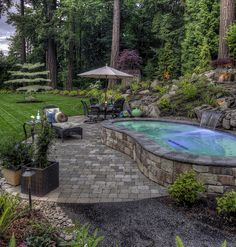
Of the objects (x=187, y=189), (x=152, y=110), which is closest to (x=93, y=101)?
(x=152, y=110)

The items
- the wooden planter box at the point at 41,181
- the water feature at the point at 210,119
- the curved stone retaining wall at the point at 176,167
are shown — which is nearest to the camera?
the curved stone retaining wall at the point at 176,167

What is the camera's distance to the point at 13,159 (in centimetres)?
447

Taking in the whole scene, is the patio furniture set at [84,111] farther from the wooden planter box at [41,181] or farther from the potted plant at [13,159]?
the wooden planter box at [41,181]

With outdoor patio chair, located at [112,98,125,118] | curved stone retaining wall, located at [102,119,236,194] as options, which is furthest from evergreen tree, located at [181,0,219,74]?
curved stone retaining wall, located at [102,119,236,194]

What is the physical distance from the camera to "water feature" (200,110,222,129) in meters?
7.74

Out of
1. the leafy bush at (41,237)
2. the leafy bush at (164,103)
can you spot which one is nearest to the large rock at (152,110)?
the leafy bush at (164,103)

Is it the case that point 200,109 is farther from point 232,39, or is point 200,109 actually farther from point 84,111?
point 232,39

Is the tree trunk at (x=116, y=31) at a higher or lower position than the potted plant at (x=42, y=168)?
higher

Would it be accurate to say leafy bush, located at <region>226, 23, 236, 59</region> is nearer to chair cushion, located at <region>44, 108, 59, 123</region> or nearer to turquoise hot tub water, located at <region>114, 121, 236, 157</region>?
turquoise hot tub water, located at <region>114, 121, 236, 157</region>

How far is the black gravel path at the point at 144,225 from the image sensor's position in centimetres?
295

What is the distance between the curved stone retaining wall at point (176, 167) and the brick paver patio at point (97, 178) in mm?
197

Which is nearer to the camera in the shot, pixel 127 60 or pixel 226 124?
pixel 226 124

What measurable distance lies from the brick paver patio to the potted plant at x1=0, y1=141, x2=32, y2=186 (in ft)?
0.77

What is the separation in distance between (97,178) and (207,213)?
2.07m
